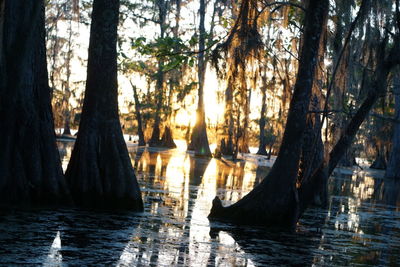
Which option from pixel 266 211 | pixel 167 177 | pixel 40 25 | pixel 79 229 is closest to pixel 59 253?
pixel 79 229

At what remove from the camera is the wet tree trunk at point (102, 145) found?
1138 cm

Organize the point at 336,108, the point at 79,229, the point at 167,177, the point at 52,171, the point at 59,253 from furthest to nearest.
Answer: the point at 167,177
the point at 336,108
the point at 52,171
the point at 79,229
the point at 59,253

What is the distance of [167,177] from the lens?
2030 centimetres

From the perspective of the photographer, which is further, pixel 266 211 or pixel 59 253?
pixel 266 211

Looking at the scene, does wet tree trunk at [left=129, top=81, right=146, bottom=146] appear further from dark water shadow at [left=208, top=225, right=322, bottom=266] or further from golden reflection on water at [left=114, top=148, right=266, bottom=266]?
dark water shadow at [left=208, top=225, right=322, bottom=266]

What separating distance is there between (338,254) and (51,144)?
4.84 meters

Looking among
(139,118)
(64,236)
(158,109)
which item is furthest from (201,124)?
(64,236)

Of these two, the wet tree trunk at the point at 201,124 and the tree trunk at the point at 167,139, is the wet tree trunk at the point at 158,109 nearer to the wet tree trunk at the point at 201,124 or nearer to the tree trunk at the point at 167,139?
the tree trunk at the point at 167,139

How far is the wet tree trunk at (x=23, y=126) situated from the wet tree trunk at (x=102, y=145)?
421 millimetres

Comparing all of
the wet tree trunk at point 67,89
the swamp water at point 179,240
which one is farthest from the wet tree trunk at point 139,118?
the swamp water at point 179,240

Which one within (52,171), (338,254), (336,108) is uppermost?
(336,108)

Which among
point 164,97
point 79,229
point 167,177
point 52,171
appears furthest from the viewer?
point 164,97

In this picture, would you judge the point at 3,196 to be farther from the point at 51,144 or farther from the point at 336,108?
the point at 336,108

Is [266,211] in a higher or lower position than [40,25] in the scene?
lower
